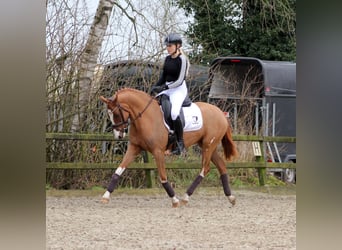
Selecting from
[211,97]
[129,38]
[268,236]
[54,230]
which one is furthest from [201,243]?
[129,38]

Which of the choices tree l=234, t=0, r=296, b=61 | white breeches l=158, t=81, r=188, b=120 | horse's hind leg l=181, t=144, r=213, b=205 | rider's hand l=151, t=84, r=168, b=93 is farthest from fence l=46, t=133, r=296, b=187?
tree l=234, t=0, r=296, b=61

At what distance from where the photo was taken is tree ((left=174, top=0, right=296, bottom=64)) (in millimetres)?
6410

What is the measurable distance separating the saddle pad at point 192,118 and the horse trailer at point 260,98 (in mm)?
585

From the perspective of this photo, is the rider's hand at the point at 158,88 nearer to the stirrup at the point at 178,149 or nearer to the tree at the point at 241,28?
the stirrup at the point at 178,149

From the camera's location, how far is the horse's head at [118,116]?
199 inches

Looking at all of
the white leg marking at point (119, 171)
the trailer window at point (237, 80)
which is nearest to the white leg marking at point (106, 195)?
the white leg marking at point (119, 171)

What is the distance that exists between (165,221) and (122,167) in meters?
0.70

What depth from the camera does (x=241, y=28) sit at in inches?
263

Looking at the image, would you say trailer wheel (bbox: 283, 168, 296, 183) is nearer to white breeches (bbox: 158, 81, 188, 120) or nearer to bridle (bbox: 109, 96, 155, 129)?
white breeches (bbox: 158, 81, 188, 120)

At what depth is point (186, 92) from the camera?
17.3 feet

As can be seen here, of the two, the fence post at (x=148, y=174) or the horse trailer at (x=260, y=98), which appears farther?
the horse trailer at (x=260, y=98)
